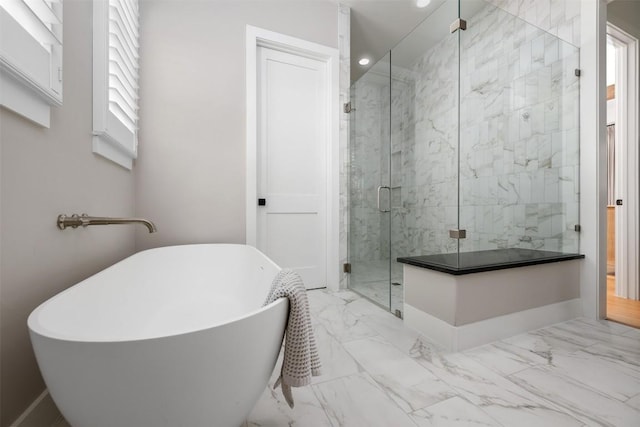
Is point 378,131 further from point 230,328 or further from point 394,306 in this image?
point 230,328

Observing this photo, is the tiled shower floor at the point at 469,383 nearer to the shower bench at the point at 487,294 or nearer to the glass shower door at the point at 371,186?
the shower bench at the point at 487,294

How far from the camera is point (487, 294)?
4.93ft

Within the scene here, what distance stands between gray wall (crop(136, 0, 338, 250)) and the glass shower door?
0.97 m

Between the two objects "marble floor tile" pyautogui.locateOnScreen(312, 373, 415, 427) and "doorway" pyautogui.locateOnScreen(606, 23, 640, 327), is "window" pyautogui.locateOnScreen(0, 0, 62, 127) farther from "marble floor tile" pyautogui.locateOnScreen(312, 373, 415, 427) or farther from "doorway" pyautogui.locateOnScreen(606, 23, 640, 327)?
"doorway" pyautogui.locateOnScreen(606, 23, 640, 327)

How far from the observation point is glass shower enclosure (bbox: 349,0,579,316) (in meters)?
1.77

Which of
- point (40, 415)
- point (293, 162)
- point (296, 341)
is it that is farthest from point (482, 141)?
point (40, 415)

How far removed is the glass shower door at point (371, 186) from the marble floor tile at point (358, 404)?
0.94 m

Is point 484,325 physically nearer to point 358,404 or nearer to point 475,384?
point 475,384

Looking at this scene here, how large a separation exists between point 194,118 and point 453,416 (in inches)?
90.7

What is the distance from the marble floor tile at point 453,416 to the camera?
36.2 inches

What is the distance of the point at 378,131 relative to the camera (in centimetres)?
232

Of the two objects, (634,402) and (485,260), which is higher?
(485,260)

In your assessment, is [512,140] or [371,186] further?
[371,186]

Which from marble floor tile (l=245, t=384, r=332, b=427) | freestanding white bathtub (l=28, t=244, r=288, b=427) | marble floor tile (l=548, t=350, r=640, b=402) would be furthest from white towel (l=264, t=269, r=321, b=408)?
marble floor tile (l=548, t=350, r=640, b=402)
